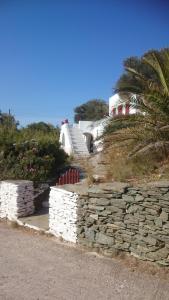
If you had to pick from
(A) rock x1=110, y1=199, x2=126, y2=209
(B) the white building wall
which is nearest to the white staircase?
(B) the white building wall

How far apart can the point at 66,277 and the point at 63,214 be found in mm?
1964

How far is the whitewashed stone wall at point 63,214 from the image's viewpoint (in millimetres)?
7797

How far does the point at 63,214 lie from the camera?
8.05 metres

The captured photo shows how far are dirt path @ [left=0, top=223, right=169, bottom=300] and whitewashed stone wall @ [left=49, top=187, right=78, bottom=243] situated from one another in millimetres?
349

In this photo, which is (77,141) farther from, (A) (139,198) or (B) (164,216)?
(B) (164,216)

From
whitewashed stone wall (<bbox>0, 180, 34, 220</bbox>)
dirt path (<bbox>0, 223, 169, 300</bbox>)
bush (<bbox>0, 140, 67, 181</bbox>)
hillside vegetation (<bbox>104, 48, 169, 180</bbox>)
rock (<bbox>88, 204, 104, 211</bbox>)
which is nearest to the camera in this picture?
dirt path (<bbox>0, 223, 169, 300</bbox>)

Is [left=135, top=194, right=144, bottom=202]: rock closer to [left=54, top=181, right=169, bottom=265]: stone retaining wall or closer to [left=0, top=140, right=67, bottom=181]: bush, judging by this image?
[left=54, top=181, right=169, bottom=265]: stone retaining wall

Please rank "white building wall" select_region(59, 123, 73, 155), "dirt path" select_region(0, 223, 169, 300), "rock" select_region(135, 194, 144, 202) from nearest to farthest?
"dirt path" select_region(0, 223, 169, 300) → "rock" select_region(135, 194, 144, 202) → "white building wall" select_region(59, 123, 73, 155)

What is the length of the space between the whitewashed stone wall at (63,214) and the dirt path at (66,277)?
0.35m

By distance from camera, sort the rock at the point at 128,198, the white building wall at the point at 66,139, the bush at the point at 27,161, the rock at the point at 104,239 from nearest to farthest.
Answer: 1. the rock at the point at 128,198
2. the rock at the point at 104,239
3. the bush at the point at 27,161
4. the white building wall at the point at 66,139

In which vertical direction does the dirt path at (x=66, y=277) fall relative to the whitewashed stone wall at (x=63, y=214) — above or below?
below

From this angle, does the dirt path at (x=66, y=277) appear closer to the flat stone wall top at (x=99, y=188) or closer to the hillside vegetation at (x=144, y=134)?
the flat stone wall top at (x=99, y=188)

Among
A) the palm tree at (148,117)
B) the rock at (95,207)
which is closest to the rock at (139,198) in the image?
the rock at (95,207)

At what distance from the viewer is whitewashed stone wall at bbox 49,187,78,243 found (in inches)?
307
